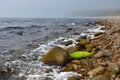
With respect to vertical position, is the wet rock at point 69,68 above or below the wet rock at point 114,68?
below

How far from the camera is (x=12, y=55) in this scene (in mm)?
12828

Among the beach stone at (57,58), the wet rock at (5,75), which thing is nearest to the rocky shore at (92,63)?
the beach stone at (57,58)

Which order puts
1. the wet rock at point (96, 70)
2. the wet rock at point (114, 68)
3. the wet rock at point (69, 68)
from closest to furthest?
the wet rock at point (114, 68) → the wet rock at point (96, 70) → the wet rock at point (69, 68)

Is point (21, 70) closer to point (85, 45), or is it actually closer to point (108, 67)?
point (108, 67)

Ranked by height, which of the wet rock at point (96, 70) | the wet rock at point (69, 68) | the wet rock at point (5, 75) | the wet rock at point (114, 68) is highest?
the wet rock at point (114, 68)

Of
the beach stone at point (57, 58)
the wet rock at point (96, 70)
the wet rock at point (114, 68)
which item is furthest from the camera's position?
the beach stone at point (57, 58)

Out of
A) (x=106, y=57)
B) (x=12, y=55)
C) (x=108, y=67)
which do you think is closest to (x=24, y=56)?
(x=12, y=55)

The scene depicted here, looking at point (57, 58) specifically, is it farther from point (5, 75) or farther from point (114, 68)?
point (114, 68)

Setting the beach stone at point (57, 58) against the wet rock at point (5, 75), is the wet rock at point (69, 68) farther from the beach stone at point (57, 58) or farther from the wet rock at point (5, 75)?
the wet rock at point (5, 75)

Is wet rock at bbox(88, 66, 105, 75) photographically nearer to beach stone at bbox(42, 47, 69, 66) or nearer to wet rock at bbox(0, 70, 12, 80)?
beach stone at bbox(42, 47, 69, 66)

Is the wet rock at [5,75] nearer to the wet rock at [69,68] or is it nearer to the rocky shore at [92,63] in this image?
the rocky shore at [92,63]

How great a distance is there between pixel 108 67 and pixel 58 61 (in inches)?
94.9

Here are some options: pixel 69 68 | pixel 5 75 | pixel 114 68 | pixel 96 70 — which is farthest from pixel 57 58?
pixel 114 68

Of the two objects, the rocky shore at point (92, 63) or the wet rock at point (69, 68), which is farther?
the wet rock at point (69, 68)
